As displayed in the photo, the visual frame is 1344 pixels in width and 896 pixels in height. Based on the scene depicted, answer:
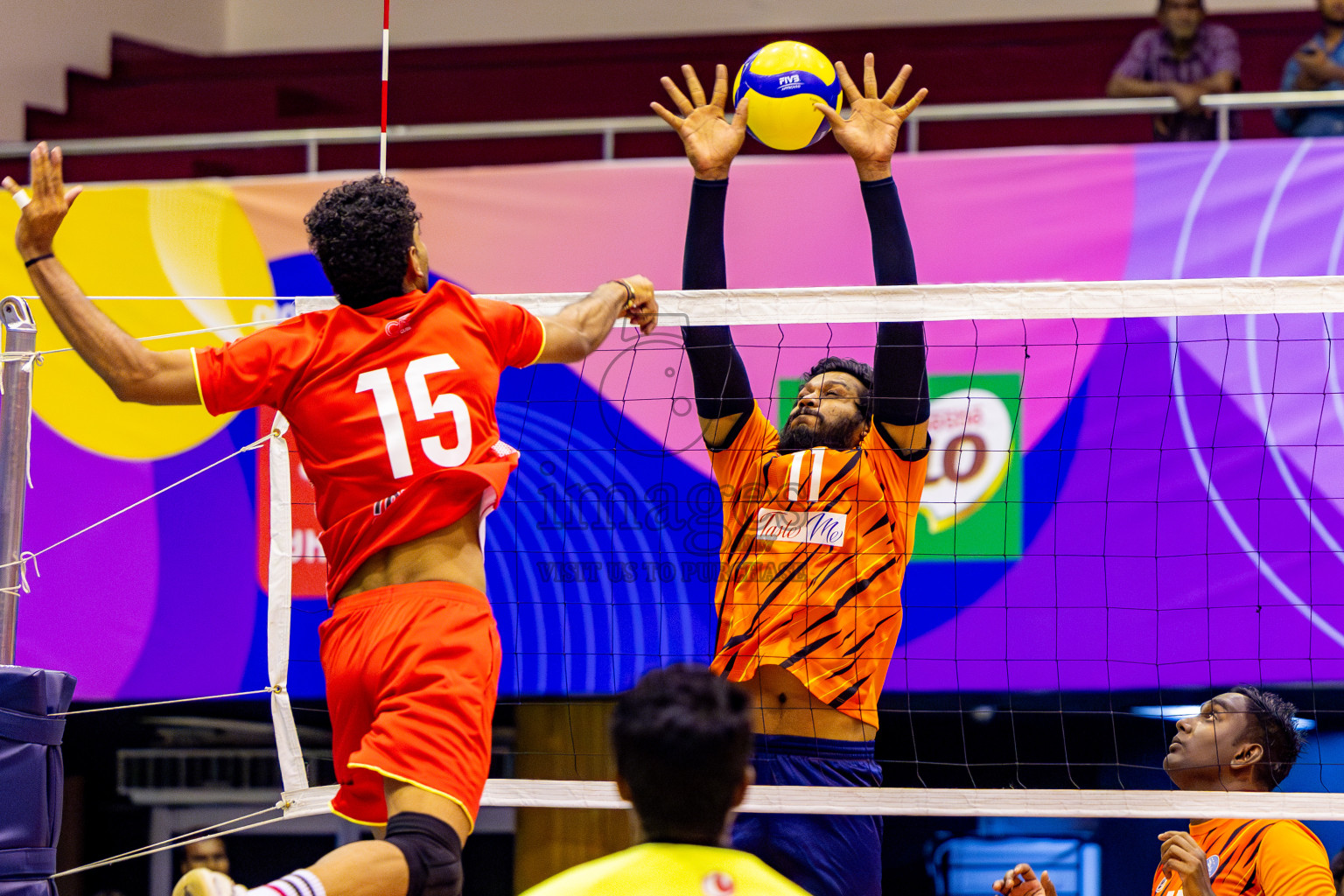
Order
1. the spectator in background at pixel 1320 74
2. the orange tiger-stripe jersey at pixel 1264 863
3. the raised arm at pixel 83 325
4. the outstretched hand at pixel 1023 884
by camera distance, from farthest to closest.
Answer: the spectator in background at pixel 1320 74 < the orange tiger-stripe jersey at pixel 1264 863 < the outstretched hand at pixel 1023 884 < the raised arm at pixel 83 325

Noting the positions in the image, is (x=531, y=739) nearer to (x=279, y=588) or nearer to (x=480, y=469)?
(x=279, y=588)

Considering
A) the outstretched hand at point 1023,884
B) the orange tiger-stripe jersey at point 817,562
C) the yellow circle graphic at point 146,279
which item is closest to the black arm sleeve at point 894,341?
the orange tiger-stripe jersey at point 817,562

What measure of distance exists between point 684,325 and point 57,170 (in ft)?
6.20

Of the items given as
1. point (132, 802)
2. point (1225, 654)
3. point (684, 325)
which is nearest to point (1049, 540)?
point (1225, 654)

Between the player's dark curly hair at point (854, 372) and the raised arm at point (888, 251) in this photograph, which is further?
the player's dark curly hair at point (854, 372)

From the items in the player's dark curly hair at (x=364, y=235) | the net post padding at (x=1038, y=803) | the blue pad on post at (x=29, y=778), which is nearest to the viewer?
the player's dark curly hair at (x=364, y=235)

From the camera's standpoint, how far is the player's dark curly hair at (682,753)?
1929 mm

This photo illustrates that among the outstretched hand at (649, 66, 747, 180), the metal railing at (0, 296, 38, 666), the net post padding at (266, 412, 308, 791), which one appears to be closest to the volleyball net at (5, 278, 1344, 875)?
the net post padding at (266, 412, 308, 791)

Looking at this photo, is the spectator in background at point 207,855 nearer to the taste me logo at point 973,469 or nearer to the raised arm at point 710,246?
the taste me logo at point 973,469

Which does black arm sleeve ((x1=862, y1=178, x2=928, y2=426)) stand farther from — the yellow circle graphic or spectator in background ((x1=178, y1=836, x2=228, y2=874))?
spectator in background ((x1=178, y1=836, x2=228, y2=874))

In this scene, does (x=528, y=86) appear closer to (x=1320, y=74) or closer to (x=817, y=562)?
(x=1320, y=74)

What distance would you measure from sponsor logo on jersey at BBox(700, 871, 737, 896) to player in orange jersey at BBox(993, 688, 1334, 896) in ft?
6.86

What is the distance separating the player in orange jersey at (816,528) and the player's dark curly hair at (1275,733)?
119 cm

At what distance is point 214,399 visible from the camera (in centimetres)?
298
